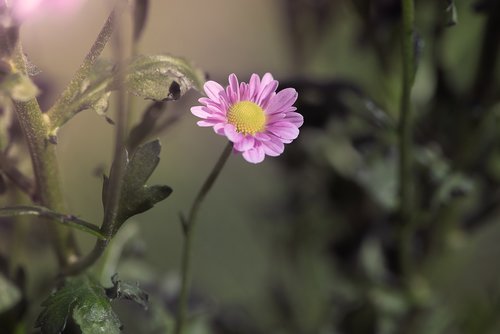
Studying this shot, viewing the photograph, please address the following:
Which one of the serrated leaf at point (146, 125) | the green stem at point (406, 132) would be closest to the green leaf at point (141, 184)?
the serrated leaf at point (146, 125)

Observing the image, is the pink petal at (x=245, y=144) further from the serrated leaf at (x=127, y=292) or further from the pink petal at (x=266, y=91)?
the serrated leaf at (x=127, y=292)

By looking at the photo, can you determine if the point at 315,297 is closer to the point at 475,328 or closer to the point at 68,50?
the point at 475,328

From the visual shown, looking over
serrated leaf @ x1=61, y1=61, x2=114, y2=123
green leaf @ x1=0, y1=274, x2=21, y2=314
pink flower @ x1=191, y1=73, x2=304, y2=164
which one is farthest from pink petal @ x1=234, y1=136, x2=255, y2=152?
green leaf @ x1=0, y1=274, x2=21, y2=314

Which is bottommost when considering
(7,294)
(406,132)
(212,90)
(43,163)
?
(7,294)

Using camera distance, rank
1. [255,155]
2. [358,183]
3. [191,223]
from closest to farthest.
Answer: [255,155], [191,223], [358,183]

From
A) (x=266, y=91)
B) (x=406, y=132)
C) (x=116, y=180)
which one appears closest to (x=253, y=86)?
(x=266, y=91)

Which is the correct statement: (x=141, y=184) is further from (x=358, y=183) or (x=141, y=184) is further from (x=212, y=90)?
(x=358, y=183)
